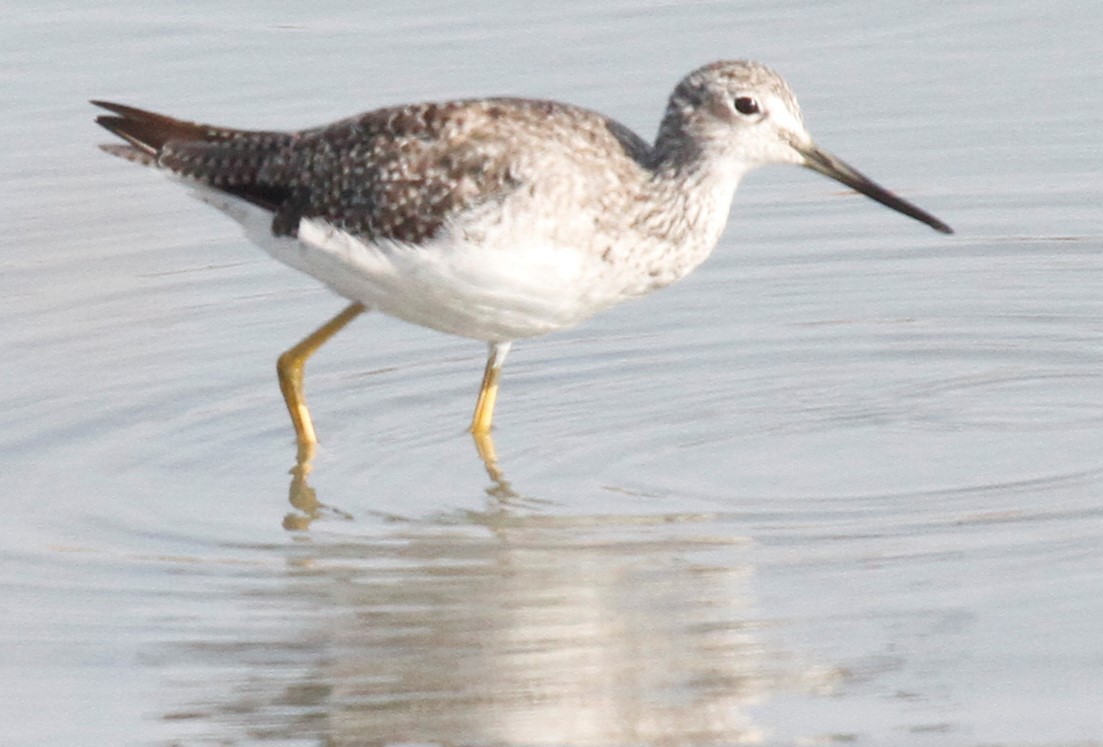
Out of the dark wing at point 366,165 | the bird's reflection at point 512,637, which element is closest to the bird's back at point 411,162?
the dark wing at point 366,165

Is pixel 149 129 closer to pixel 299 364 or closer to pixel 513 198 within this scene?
pixel 299 364

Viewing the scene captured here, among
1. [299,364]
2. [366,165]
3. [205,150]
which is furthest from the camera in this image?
[299,364]

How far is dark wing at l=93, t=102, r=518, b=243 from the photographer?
31.3ft

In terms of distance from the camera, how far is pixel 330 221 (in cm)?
988

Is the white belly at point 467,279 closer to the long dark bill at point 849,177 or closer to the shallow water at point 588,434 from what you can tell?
the shallow water at point 588,434

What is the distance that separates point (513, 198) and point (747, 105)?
3.93 feet

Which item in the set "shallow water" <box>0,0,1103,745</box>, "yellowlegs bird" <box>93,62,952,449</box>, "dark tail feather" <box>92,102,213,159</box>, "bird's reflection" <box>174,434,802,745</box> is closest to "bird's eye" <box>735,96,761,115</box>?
"yellowlegs bird" <box>93,62,952,449</box>

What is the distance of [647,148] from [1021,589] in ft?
10.0

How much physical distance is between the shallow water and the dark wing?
1007mm

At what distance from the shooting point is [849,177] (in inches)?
396

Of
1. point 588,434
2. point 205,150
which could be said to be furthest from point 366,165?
point 588,434

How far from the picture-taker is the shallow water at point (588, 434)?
7.45m

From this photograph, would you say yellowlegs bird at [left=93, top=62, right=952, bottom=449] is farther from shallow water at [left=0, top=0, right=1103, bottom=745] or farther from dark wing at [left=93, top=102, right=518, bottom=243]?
shallow water at [left=0, top=0, right=1103, bottom=745]

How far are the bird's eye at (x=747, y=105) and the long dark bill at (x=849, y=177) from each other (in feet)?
0.88
